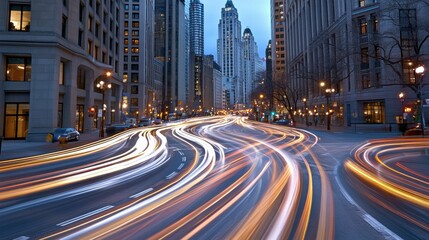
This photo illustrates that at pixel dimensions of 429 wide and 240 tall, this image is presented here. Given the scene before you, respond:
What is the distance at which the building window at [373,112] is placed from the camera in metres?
46.7

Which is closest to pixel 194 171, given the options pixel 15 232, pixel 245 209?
pixel 245 209

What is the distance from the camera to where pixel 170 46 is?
474ft

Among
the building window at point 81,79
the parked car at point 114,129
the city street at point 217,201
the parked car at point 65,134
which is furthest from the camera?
the building window at point 81,79

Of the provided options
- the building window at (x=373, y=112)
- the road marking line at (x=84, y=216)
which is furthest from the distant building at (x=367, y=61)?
the road marking line at (x=84, y=216)

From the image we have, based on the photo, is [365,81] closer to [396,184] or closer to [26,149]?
[396,184]

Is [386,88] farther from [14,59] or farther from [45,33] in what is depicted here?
[14,59]

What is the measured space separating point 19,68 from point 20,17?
5.43 meters

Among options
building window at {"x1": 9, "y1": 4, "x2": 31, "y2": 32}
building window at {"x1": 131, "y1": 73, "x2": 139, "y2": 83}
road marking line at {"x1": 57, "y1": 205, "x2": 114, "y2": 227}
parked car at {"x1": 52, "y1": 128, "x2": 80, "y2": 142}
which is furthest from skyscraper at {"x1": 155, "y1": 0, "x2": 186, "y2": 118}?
road marking line at {"x1": 57, "y1": 205, "x2": 114, "y2": 227}

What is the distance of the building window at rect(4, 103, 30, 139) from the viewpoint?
98.1ft

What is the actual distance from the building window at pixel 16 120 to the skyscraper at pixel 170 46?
9727cm

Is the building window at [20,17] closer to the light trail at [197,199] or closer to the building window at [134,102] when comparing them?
the light trail at [197,199]

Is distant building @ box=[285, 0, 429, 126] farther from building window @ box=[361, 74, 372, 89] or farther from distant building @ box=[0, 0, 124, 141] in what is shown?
distant building @ box=[0, 0, 124, 141]

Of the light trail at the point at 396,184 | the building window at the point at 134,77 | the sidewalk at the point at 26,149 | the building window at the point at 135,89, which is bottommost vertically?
the light trail at the point at 396,184

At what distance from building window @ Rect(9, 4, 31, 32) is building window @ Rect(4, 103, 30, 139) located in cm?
823
